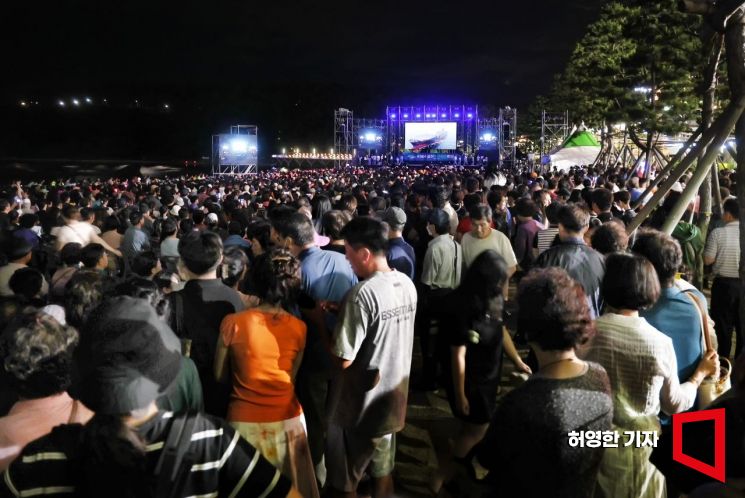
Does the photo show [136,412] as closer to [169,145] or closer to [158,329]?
[158,329]

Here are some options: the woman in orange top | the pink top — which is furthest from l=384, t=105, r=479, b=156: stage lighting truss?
the pink top

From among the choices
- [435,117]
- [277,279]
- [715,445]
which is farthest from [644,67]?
[435,117]

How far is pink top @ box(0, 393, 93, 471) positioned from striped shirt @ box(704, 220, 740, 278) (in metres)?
5.56

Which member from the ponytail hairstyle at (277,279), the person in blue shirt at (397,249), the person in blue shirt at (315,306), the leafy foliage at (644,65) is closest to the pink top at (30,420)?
the ponytail hairstyle at (277,279)

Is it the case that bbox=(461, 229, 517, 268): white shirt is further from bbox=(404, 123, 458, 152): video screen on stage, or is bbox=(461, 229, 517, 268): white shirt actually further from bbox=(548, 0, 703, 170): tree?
bbox=(404, 123, 458, 152): video screen on stage

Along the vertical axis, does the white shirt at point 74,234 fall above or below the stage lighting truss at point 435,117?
below

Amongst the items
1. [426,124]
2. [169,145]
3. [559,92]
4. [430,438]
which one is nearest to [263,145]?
[169,145]

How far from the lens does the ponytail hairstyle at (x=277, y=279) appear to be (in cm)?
295

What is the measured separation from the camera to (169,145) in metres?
101

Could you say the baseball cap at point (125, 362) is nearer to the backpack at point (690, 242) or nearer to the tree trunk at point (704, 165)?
the tree trunk at point (704, 165)

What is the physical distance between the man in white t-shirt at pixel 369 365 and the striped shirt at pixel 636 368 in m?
1.08

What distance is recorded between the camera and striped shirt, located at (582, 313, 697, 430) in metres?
2.52

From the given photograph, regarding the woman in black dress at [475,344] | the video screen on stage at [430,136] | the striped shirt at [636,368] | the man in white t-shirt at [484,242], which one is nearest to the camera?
the striped shirt at [636,368]

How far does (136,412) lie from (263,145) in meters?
94.7
